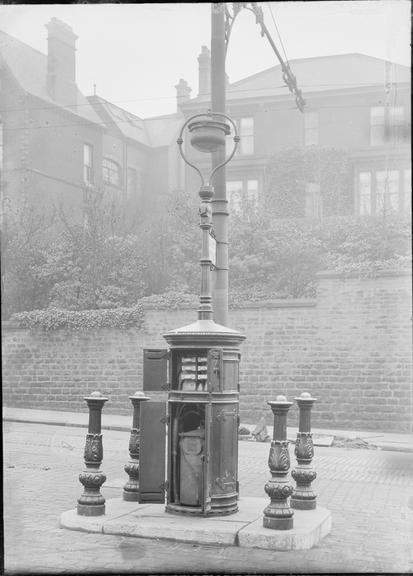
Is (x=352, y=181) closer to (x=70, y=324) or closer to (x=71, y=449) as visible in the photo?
(x=70, y=324)

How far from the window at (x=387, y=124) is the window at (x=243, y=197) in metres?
2.34

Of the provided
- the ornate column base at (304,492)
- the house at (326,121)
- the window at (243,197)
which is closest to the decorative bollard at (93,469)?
the ornate column base at (304,492)

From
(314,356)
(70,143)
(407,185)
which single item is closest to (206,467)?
(407,185)

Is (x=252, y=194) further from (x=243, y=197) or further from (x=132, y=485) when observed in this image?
(x=132, y=485)

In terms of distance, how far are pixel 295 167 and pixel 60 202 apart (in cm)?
373

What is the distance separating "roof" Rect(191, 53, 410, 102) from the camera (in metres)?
8.06

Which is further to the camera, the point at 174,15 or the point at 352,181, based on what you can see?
the point at 352,181

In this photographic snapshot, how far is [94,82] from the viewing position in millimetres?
8453

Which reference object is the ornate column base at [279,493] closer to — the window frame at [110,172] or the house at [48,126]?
the house at [48,126]

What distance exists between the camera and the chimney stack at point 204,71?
7802 millimetres

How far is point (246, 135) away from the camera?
10781mm

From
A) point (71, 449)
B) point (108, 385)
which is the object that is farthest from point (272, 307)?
point (71, 449)

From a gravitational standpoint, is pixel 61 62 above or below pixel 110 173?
above

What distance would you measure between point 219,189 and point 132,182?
2827 mm
